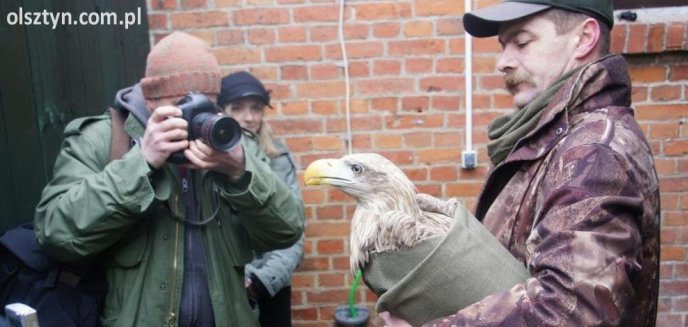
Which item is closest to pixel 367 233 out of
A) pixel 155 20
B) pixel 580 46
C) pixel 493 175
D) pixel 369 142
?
pixel 493 175

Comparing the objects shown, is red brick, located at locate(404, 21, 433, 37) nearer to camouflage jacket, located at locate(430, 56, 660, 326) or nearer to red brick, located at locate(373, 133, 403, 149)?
red brick, located at locate(373, 133, 403, 149)

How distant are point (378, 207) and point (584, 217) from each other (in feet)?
1.92

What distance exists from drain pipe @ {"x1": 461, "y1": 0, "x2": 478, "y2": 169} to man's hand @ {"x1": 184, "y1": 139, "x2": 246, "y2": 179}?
1698 millimetres

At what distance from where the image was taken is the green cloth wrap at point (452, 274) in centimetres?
138

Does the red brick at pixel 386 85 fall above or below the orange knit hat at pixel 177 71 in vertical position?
below

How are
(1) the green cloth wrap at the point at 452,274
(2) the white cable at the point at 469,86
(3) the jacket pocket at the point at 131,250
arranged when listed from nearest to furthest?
(1) the green cloth wrap at the point at 452,274 < (3) the jacket pocket at the point at 131,250 < (2) the white cable at the point at 469,86

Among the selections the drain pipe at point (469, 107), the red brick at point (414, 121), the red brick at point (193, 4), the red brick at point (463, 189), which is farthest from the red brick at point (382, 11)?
the red brick at point (463, 189)

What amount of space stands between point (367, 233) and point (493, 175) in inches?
16.9

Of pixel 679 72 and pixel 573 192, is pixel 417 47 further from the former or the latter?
pixel 573 192

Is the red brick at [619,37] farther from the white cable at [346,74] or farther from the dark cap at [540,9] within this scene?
the dark cap at [540,9]

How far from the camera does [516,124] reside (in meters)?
1.69

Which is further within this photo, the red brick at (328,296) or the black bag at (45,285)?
the red brick at (328,296)

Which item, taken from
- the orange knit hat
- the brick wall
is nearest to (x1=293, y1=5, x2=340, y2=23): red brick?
the brick wall

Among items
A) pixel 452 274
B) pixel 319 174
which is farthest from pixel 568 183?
pixel 319 174
